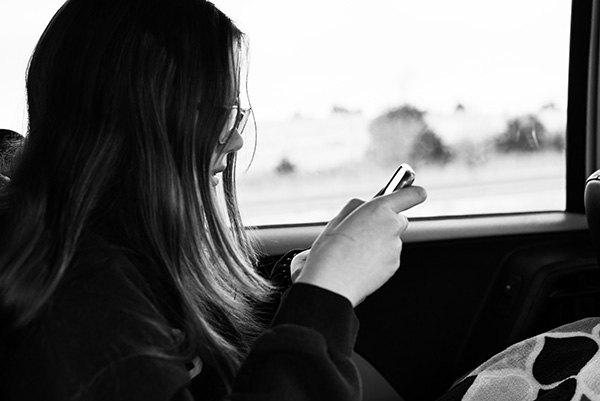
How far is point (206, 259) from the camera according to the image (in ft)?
3.66

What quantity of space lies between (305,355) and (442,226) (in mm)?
1308

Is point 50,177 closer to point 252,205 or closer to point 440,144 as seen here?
point 252,205

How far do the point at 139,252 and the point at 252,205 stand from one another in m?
1.06

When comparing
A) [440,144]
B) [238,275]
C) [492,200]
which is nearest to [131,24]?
[238,275]

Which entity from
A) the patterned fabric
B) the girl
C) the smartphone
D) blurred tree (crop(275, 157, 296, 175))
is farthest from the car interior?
the girl

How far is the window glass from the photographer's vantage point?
1992 mm

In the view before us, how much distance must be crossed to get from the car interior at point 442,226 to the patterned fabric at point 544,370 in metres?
0.40

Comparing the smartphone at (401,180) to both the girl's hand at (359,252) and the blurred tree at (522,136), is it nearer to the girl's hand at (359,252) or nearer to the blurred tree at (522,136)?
the girl's hand at (359,252)

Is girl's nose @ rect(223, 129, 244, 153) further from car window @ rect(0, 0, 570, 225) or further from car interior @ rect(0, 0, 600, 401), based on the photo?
car interior @ rect(0, 0, 600, 401)

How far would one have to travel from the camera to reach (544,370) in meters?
1.60

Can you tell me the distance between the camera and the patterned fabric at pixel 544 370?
1.50 meters

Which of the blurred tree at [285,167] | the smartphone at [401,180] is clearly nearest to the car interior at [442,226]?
the blurred tree at [285,167]

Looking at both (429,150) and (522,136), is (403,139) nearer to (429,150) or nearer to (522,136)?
(429,150)

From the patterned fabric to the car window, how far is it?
609 mm
